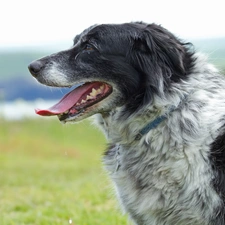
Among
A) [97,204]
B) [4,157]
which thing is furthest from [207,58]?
[4,157]

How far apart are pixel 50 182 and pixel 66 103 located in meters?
6.03

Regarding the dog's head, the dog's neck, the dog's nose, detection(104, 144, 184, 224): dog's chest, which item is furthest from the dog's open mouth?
detection(104, 144, 184, 224): dog's chest

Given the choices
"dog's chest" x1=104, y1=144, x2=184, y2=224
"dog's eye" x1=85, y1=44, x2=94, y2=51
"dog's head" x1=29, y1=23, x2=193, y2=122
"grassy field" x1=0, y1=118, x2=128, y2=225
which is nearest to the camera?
"dog's chest" x1=104, y1=144, x2=184, y2=224

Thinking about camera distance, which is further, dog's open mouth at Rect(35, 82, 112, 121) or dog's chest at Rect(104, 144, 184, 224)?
dog's open mouth at Rect(35, 82, 112, 121)

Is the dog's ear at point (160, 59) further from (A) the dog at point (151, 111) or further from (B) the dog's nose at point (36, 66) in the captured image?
(B) the dog's nose at point (36, 66)

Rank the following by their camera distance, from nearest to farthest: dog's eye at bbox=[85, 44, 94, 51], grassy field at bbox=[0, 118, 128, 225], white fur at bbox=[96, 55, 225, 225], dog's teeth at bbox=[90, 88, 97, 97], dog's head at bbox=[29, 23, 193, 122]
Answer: white fur at bbox=[96, 55, 225, 225]
dog's head at bbox=[29, 23, 193, 122]
dog's teeth at bbox=[90, 88, 97, 97]
dog's eye at bbox=[85, 44, 94, 51]
grassy field at bbox=[0, 118, 128, 225]

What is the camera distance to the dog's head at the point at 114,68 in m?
3.89

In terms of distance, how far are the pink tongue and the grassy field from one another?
0.64 meters

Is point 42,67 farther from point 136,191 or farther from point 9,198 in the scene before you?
point 9,198

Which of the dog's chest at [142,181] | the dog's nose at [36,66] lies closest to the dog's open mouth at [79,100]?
the dog's nose at [36,66]

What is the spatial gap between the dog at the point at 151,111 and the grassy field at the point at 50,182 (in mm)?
624

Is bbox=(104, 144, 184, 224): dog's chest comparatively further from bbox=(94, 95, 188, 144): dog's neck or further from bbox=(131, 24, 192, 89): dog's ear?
bbox=(131, 24, 192, 89): dog's ear

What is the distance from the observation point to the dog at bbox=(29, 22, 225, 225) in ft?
12.1

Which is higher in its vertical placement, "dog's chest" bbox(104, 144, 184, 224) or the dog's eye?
the dog's eye
